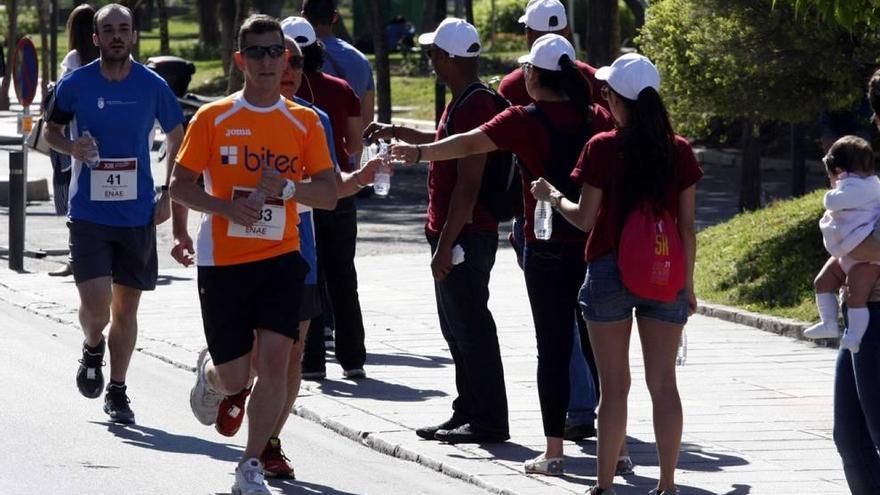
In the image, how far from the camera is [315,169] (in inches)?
281

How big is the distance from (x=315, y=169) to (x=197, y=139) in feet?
1.63

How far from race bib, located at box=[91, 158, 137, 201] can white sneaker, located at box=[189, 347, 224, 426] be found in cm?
168

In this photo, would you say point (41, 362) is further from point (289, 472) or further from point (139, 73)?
point (289, 472)

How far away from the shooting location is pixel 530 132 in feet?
25.1

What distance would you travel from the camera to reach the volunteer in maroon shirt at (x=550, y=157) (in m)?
7.64

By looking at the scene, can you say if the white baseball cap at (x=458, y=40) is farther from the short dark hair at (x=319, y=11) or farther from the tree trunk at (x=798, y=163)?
the tree trunk at (x=798, y=163)

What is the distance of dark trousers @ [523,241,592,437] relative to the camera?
25.6ft

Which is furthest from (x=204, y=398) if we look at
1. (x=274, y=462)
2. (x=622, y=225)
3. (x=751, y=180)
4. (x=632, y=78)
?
(x=751, y=180)

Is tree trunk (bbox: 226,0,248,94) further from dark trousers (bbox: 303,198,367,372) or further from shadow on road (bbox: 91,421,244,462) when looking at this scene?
shadow on road (bbox: 91,421,244,462)

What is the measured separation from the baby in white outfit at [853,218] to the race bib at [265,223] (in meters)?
2.14

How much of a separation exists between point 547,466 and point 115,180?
2.82 metres

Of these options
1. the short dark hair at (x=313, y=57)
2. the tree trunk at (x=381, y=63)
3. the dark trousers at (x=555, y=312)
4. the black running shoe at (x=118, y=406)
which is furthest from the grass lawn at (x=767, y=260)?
the tree trunk at (x=381, y=63)

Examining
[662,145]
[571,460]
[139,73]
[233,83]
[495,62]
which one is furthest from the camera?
[495,62]

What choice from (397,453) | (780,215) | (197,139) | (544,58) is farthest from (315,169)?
(780,215)
